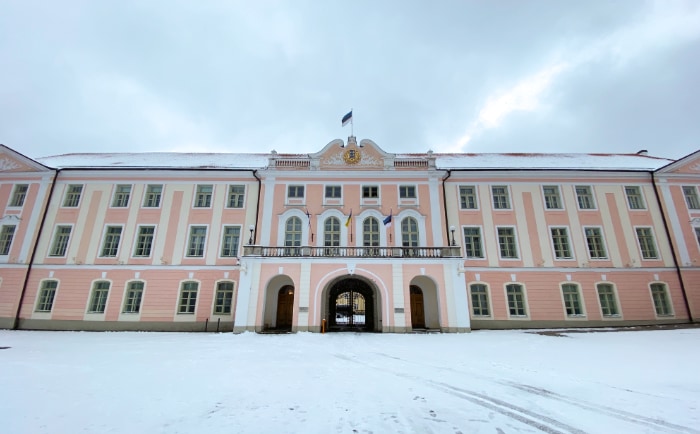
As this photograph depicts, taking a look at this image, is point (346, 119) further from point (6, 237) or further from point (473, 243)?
point (6, 237)

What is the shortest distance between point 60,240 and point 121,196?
4.59 m

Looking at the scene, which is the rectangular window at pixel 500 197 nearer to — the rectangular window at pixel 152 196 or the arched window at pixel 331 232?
the arched window at pixel 331 232

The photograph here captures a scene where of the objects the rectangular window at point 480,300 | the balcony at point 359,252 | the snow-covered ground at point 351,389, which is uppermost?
the balcony at point 359,252

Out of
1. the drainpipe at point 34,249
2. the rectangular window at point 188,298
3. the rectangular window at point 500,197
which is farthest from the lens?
the rectangular window at point 500,197

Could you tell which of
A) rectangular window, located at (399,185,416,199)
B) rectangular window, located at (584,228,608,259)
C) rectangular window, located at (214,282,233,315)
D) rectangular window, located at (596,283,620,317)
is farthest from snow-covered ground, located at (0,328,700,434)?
rectangular window, located at (399,185,416,199)

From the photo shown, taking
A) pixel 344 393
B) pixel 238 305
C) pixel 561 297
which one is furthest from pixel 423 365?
pixel 561 297

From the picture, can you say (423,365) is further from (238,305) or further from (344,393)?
(238,305)

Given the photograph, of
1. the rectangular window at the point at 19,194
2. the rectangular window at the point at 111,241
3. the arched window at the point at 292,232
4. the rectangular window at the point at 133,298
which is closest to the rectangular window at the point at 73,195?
the rectangular window at the point at 19,194

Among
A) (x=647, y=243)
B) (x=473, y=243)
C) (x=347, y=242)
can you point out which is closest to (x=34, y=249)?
(x=347, y=242)

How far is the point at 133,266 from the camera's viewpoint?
20.1 meters

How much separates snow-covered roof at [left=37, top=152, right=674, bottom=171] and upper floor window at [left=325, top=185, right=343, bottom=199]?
140 inches

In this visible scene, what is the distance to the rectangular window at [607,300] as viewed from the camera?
19.4 metres

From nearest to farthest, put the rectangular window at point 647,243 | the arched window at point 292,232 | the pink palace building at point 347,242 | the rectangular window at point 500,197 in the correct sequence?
the pink palace building at point 347,242 < the rectangular window at point 647,243 < the arched window at point 292,232 < the rectangular window at point 500,197

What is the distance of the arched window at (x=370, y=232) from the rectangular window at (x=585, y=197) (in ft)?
46.2
